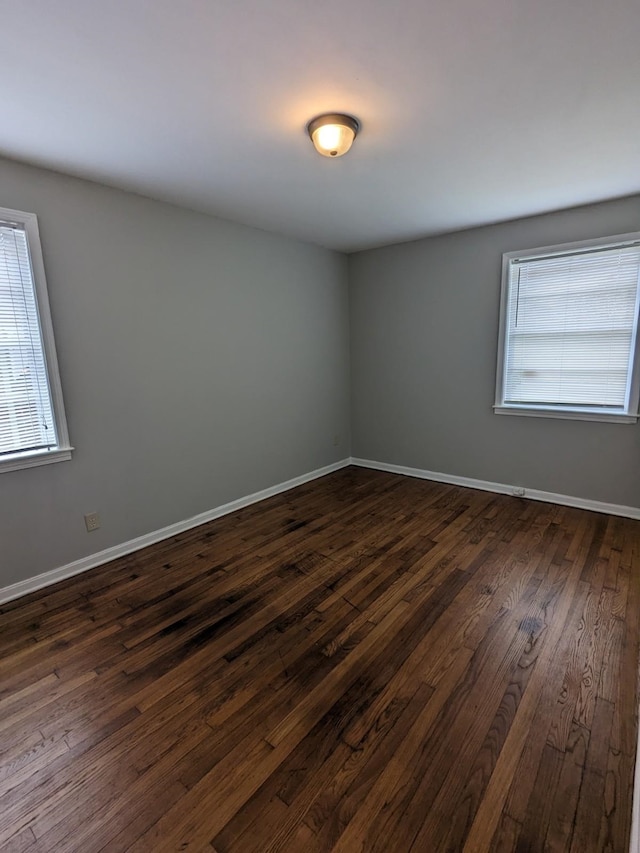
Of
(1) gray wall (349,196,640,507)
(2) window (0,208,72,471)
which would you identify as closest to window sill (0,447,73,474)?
(2) window (0,208,72,471)

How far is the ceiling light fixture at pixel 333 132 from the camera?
6.38ft

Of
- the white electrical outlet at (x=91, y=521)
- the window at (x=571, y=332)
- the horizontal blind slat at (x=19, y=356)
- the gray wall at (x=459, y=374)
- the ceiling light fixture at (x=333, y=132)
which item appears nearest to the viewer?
the ceiling light fixture at (x=333, y=132)

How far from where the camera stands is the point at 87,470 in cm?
279

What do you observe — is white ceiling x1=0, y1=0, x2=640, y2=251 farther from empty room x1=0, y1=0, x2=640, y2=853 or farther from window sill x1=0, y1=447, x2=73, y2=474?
window sill x1=0, y1=447, x2=73, y2=474

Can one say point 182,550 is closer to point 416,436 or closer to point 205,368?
point 205,368

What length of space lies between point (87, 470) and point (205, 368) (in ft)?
3.94

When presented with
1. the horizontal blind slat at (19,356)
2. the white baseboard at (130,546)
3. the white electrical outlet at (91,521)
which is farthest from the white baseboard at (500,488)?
the horizontal blind slat at (19,356)

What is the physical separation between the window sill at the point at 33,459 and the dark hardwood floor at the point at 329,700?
0.82 metres

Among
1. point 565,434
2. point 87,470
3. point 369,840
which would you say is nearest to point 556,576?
point 565,434

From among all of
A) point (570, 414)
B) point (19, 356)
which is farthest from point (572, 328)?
point (19, 356)

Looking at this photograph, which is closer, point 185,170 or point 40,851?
point 40,851

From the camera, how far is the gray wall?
3473mm

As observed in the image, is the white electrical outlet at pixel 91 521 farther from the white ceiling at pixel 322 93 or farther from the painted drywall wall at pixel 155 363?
the white ceiling at pixel 322 93

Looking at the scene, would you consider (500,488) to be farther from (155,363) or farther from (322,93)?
(322,93)
